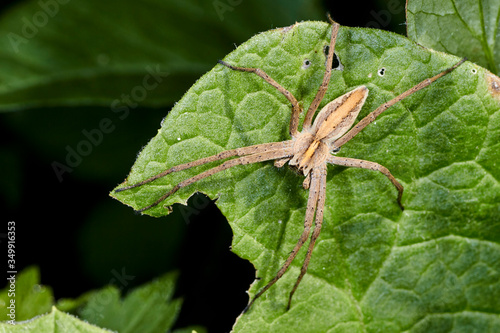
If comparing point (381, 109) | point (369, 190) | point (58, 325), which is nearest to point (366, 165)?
point (369, 190)

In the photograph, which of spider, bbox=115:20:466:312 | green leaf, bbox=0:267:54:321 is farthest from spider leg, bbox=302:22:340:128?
green leaf, bbox=0:267:54:321

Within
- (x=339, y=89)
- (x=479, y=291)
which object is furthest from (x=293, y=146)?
(x=479, y=291)

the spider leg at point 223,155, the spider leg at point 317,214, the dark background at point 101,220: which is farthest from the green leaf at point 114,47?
the spider leg at point 317,214

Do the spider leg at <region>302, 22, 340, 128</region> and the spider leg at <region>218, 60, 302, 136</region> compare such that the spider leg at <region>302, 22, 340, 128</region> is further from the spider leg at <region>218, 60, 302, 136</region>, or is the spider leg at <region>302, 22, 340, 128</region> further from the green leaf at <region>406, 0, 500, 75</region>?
the green leaf at <region>406, 0, 500, 75</region>

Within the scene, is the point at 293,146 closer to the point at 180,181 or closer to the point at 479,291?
the point at 180,181

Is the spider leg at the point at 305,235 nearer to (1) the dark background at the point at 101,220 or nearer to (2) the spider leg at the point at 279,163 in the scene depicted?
(2) the spider leg at the point at 279,163

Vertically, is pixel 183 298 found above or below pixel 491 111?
below

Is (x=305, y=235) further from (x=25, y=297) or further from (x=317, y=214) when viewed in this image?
(x=25, y=297)
